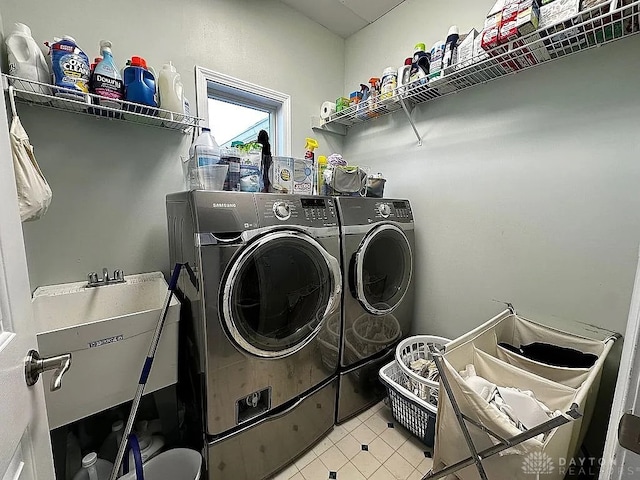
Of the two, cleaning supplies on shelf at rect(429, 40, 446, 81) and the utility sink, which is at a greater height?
cleaning supplies on shelf at rect(429, 40, 446, 81)

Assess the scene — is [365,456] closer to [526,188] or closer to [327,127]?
[526,188]

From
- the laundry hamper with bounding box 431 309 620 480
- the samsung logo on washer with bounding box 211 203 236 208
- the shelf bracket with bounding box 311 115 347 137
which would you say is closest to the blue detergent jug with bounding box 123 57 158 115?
the samsung logo on washer with bounding box 211 203 236 208

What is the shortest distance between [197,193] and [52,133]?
0.93m

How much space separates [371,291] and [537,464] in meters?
0.97

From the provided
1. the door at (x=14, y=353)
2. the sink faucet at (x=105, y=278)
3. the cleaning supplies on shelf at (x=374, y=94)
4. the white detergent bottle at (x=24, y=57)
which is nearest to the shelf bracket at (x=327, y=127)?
the cleaning supplies on shelf at (x=374, y=94)

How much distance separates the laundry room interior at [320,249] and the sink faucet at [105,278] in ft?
0.04

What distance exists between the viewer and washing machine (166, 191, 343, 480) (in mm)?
1068

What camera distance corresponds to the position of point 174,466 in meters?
1.20

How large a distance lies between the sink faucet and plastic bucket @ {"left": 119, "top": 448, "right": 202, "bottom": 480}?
2.83ft

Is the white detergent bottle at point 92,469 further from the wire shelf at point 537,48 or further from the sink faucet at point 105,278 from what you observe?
the wire shelf at point 537,48

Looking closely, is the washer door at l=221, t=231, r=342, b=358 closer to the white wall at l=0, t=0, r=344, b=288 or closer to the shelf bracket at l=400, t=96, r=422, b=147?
the white wall at l=0, t=0, r=344, b=288

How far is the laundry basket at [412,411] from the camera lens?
144 cm

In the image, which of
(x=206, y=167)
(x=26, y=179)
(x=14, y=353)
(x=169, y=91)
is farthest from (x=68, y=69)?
(x=14, y=353)

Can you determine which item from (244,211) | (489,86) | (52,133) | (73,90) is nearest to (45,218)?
(52,133)
